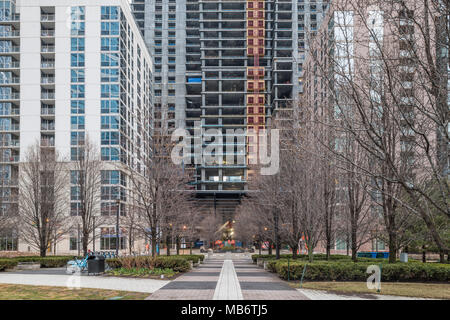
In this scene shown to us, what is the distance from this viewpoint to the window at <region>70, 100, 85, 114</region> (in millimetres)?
63281

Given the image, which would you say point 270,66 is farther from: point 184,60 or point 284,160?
point 284,160

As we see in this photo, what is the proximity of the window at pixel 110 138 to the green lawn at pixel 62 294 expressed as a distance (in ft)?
152

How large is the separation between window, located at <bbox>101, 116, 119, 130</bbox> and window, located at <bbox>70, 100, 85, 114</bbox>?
344cm

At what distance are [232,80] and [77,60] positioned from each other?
156 feet

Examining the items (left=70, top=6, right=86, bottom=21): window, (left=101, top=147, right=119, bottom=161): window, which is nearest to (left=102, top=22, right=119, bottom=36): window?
(left=70, top=6, right=86, bottom=21): window

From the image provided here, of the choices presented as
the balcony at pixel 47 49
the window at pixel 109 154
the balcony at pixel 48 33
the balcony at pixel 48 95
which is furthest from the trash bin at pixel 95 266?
the balcony at pixel 48 33

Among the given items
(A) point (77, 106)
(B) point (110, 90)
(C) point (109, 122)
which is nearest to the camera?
(C) point (109, 122)

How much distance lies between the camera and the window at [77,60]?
210 feet

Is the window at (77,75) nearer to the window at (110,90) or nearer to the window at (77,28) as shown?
the window at (110,90)

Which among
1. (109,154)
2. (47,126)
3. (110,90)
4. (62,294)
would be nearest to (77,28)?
(110,90)

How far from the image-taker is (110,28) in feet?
212

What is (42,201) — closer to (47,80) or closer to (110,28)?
(47,80)
